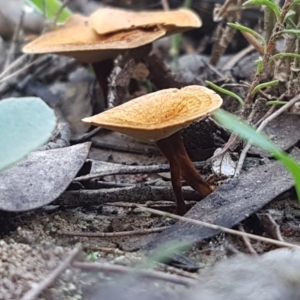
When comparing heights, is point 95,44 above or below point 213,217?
above

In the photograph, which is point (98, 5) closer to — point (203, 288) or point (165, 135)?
point (165, 135)

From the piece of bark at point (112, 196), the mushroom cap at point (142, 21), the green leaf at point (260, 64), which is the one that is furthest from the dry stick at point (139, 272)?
the mushroom cap at point (142, 21)

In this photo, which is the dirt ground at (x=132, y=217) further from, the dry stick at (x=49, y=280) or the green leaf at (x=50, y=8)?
the green leaf at (x=50, y=8)

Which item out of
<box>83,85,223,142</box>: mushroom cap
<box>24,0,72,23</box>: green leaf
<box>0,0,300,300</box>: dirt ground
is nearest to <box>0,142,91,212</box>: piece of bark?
<box>0,0,300,300</box>: dirt ground

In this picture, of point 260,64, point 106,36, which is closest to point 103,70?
point 106,36

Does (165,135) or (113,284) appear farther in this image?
(165,135)

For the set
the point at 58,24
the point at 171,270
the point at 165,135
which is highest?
the point at 58,24

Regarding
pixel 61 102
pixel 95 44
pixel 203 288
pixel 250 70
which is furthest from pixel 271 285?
pixel 61 102
